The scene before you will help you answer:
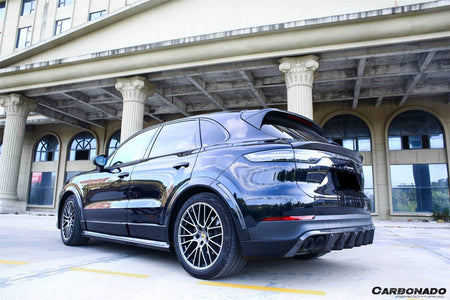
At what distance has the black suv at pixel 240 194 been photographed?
8.32ft

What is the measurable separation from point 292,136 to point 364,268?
1742 millimetres

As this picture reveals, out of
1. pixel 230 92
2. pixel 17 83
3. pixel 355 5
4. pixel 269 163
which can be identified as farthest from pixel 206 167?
pixel 17 83

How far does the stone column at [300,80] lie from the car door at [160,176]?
8808mm

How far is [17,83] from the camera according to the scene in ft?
57.0

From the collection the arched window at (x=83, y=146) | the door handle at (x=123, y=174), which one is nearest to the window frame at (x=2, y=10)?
the arched window at (x=83, y=146)

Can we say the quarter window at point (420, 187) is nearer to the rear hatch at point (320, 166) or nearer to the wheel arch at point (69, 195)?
the rear hatch at point (320, 166)

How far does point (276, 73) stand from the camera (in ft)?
49.6

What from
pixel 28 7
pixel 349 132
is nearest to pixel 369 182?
pixel 349 132

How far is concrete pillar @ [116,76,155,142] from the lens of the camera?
14486mm

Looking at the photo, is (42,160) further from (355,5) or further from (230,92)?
(355,5)

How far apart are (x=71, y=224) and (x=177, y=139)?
233 centimetres

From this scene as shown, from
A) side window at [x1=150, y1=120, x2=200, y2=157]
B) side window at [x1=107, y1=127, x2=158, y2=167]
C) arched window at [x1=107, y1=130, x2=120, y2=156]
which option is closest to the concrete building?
arched window at [x1=107, y1=130, x2=120, y2=156]

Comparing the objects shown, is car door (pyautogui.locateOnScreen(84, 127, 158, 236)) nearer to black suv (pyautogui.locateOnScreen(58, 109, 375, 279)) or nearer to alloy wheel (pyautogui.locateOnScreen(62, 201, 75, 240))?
black suv (pyautogui.locateOnScreen(58, 109, 375, 279))

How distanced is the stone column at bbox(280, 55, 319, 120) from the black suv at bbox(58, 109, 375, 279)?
27.4ft
